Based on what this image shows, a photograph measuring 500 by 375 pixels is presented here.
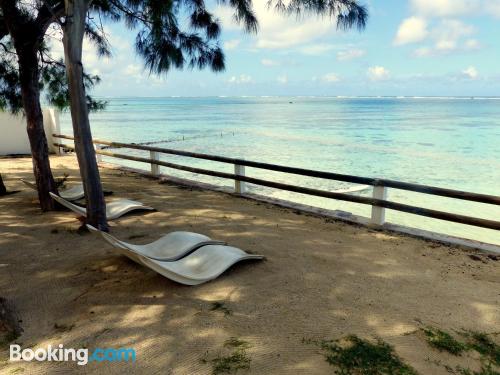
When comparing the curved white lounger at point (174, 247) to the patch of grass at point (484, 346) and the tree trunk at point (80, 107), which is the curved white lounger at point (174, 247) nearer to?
the tree trunk at point (80, 107)

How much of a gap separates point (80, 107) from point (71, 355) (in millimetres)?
2764

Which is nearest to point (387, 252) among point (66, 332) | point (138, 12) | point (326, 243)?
point (326, 243)

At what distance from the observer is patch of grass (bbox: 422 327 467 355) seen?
2547mm

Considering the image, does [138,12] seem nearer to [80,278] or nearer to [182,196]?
[182,196]

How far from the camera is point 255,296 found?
10.7 feet

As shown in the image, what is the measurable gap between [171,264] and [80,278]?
852mm

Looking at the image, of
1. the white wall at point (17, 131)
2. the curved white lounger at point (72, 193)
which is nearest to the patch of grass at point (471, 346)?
the curved white lounger at point (72, 193)

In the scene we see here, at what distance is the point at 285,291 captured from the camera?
3359mm

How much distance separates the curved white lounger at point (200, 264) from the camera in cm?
329

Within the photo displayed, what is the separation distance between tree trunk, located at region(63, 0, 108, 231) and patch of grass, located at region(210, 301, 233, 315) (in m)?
2.27

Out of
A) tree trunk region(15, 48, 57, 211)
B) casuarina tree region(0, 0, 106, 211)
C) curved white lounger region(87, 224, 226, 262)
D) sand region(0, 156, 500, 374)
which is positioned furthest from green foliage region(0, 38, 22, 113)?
curved white lounger region(87, 224, 226, 262)

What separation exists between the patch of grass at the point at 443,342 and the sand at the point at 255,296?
0.06 metres

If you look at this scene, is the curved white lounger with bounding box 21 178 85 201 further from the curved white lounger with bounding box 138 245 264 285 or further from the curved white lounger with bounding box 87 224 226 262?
the curved white lounger with bounding box 138 245 264 285

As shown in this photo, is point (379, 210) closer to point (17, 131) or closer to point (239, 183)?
point (239, 183)
